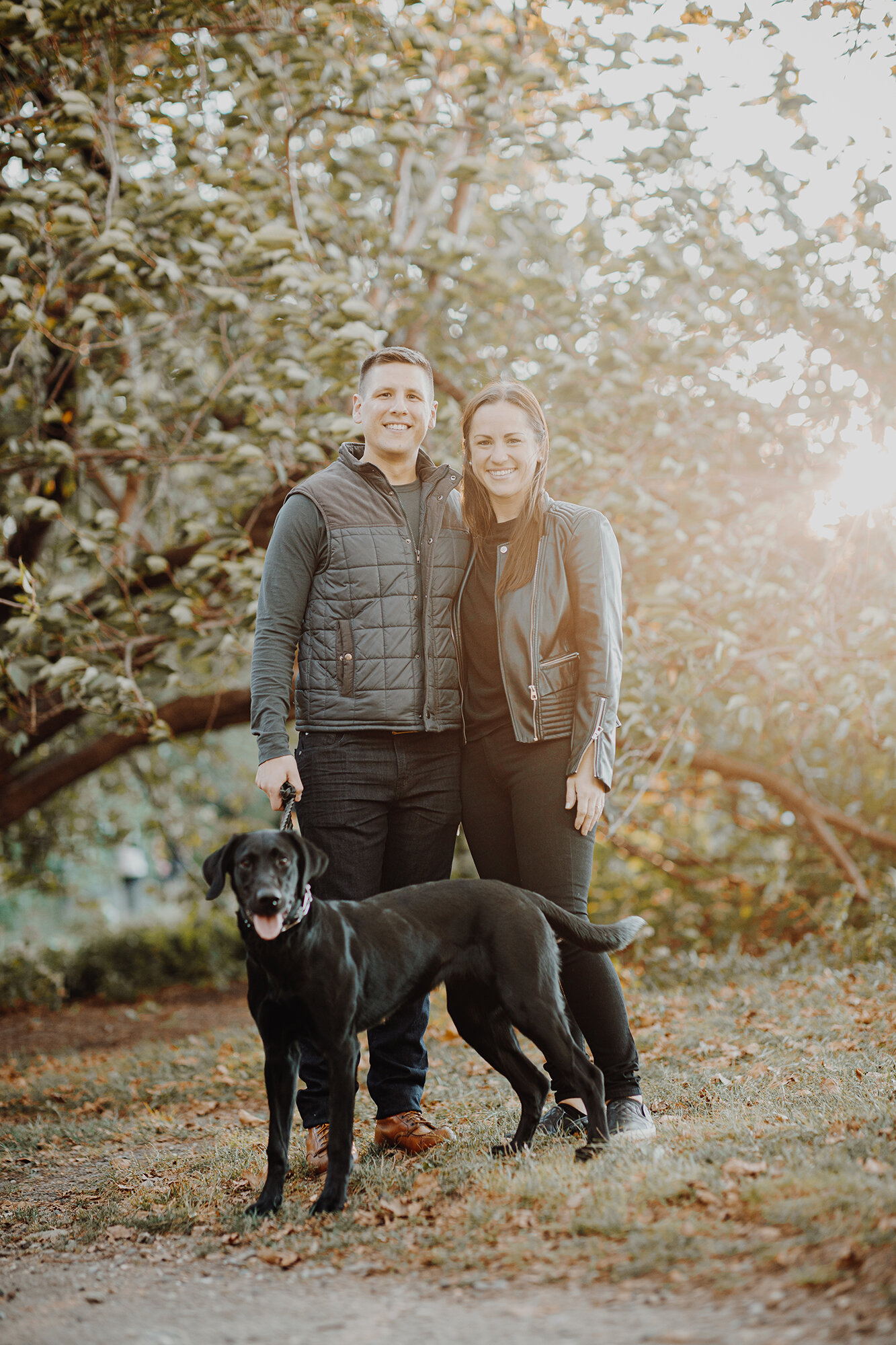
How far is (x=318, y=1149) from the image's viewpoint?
3.23 meters

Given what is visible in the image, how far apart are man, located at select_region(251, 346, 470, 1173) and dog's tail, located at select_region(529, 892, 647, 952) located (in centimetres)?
44

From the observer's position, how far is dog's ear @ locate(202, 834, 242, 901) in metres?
2.88

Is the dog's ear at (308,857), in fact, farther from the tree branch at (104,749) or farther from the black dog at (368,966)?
the tree branch at (104,749)

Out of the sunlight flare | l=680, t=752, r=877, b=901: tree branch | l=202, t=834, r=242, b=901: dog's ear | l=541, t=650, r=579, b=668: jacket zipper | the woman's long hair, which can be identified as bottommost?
l=680, t=752, r=877, b=901: tree branch

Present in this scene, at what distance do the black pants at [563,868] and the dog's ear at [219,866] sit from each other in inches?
32.7

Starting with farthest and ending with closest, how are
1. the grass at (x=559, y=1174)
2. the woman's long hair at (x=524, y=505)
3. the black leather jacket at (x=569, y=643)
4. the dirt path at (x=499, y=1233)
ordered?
the woman's long hair at (x=524, y=505)
the black leather jacket at (x=569, y=643)
the grass at (x=559, y=1174)
the dirt path at (x=499, y=1233)

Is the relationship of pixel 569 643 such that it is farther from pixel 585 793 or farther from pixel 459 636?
pixel 585 793

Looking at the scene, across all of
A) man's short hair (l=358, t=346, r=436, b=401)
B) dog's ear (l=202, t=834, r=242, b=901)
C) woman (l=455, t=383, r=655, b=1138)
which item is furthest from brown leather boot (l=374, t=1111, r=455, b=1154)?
man's short hair (l=358, t=346, r=436, b=401)

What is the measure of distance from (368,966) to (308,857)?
1.17 ft

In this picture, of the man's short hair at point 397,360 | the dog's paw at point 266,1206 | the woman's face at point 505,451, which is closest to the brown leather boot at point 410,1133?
the dog's paw at point 266,1206

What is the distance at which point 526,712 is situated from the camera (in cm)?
314

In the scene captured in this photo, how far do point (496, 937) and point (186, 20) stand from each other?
4.49m

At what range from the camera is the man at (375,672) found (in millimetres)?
3193

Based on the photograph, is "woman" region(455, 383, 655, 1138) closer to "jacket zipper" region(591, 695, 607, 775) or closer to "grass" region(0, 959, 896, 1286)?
"jacket zipper" region(591, 695, 607, 775)
